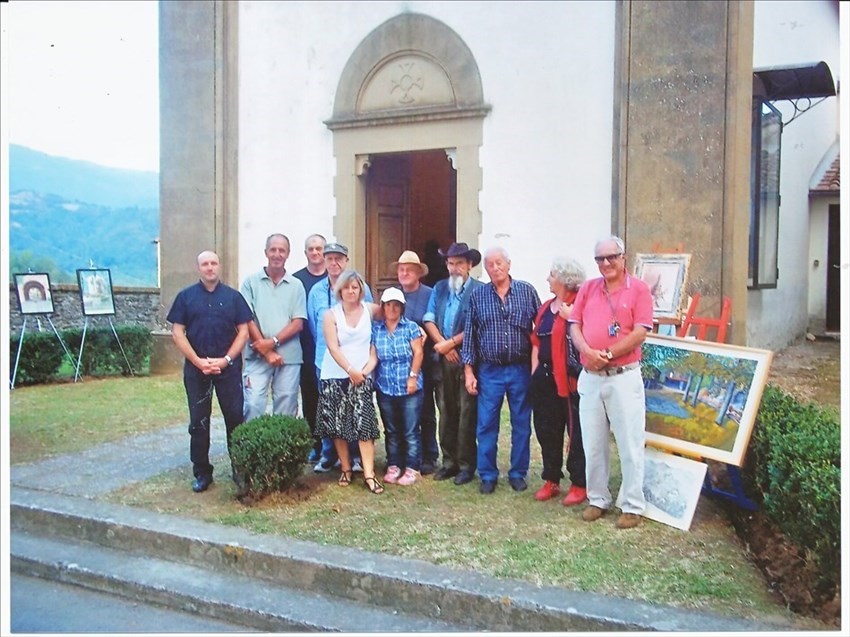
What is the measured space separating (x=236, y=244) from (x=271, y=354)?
5.31 m

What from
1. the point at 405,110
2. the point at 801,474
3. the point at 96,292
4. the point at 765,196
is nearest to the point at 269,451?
the point at 801,474

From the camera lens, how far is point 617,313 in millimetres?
4730

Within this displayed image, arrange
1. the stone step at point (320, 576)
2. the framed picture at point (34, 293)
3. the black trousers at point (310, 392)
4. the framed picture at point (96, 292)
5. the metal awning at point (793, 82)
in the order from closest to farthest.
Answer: the stone step at point (320, 576) → the black trousers at point (310, 392) → the metal awning at point (793, 82) → the framed picture at point (34, 293) → the framed picture at point (96, 292)

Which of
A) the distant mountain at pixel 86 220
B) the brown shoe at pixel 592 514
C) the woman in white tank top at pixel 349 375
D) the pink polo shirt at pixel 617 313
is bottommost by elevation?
the brown shoe at pixel 592 514

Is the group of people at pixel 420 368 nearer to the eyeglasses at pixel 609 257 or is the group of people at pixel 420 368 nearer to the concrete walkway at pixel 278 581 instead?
the eyeglasses at pixel 609 257

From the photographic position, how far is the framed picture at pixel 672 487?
191 inches

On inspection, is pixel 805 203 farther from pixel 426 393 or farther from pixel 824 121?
pixel 426 393

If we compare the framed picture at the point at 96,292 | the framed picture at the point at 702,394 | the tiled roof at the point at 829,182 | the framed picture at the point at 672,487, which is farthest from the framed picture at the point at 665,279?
the framed picture at the point at 96,292

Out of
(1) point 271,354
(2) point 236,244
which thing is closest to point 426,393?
(1) point 271,354

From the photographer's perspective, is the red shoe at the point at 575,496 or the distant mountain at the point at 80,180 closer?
the distant mountain at the point at 80,180

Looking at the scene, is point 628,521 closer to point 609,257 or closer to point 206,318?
point 609,257

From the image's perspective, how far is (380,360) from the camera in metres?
5.71

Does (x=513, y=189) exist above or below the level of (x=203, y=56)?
below

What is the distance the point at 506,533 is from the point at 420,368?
140 cm
